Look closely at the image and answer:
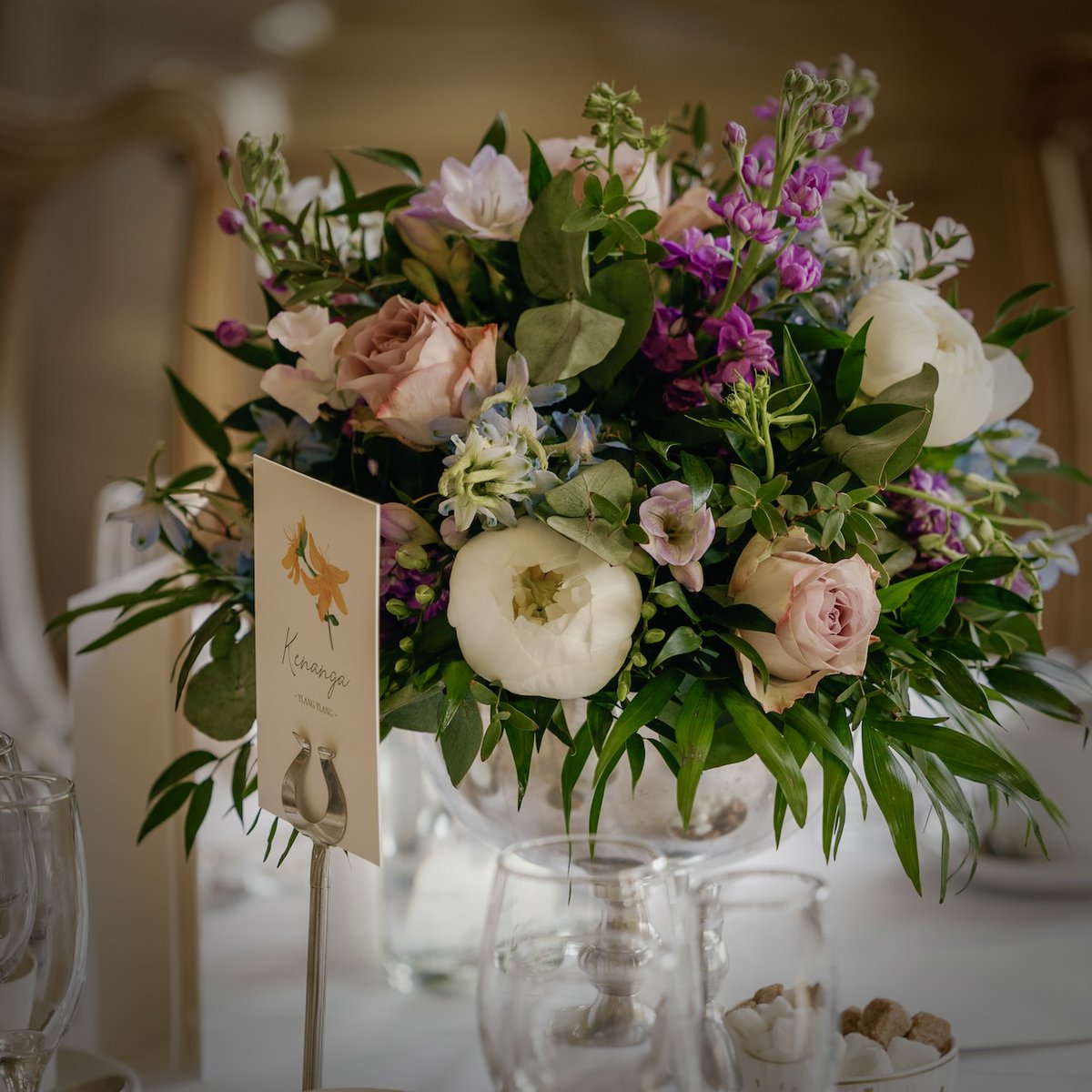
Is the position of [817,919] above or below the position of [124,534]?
below

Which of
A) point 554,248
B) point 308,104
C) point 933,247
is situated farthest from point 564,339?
point 308,104

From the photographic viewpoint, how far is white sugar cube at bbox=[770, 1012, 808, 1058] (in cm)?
38

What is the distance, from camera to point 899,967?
2.38ft

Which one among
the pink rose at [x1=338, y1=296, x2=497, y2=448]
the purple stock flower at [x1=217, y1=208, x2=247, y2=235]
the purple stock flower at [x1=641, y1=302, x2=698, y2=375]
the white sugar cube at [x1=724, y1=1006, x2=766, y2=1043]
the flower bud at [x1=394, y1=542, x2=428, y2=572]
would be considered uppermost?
the purple stock flower at [x1=217, y1=208, x2=247, y2=235]

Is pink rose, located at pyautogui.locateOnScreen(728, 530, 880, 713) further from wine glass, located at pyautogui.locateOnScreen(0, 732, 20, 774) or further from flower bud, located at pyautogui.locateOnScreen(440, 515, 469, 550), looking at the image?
wine glass, located at pyautogui.locateOnScreen(0, 732, 20, 774)

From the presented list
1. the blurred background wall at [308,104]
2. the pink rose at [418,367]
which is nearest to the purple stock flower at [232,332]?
the pink rose at [418,367]

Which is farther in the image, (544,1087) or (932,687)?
(932,687)

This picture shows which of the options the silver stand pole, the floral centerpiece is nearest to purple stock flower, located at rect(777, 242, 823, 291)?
the floral centerpiece

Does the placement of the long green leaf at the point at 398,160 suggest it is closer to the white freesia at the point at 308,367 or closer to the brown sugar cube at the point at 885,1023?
the white freesia at the point at 308,367

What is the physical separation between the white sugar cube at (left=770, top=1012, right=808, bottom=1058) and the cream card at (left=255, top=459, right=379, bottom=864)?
15 cm

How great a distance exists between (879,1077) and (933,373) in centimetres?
29

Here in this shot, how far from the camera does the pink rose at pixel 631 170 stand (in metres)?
0.56

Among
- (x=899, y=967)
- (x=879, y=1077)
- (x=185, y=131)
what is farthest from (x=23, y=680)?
(x=879, y=1077)

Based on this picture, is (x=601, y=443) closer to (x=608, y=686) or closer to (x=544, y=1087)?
(x=608, y=686)
